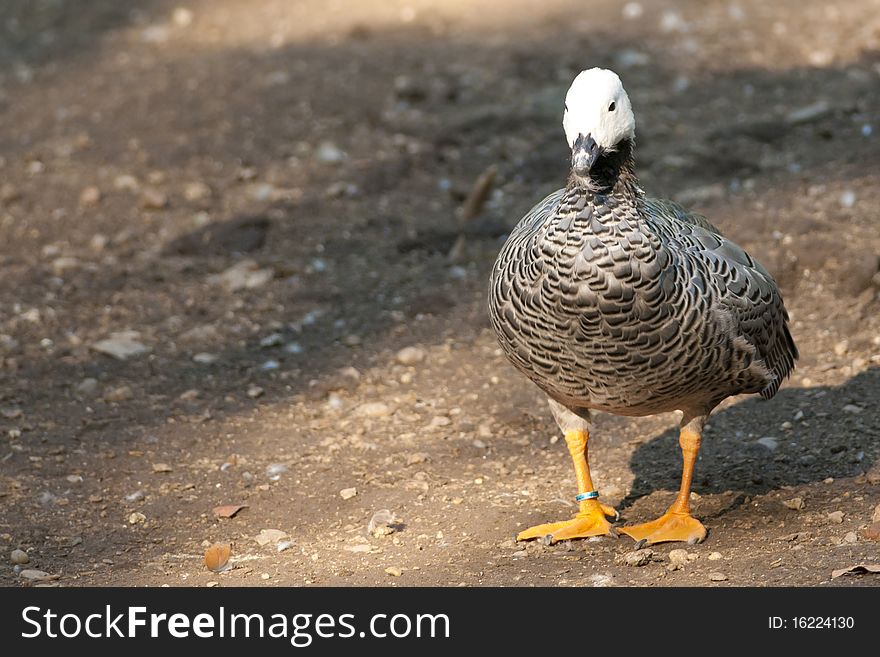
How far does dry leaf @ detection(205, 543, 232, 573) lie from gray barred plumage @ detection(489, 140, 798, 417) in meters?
1.37

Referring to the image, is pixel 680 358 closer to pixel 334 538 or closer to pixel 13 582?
pixel 334 538

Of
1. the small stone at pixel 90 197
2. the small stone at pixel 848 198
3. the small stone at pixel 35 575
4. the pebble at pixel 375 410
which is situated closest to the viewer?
the small stone at pixel 35 575

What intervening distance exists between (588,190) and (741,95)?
5.24 m

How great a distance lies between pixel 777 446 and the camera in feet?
18.3

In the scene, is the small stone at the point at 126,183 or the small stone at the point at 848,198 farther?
the small stone at the point at 126,183

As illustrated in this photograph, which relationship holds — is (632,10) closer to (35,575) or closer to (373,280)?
(373,280)

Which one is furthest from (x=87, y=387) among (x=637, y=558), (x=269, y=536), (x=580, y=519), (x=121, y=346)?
(x=637, y=558)

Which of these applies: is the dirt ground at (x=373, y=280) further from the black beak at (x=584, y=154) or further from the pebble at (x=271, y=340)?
the black beak at (x=584, y=154)

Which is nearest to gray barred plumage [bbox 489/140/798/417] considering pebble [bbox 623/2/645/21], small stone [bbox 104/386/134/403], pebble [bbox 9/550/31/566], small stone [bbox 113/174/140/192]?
pebble [bbox 9/550/31/566]

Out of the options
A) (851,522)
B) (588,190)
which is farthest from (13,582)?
(851,522)

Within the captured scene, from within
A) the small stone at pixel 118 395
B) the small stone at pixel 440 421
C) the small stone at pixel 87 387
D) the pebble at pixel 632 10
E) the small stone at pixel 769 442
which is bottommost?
the small stone at pixel 769 442

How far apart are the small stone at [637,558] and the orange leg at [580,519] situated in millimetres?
246

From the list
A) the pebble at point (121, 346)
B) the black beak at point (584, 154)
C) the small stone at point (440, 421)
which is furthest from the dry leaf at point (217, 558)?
the pebble at point (121, 346)

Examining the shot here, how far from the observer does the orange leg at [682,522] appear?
480 centimetres
